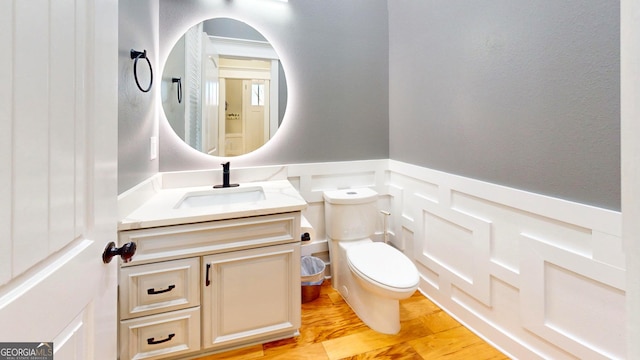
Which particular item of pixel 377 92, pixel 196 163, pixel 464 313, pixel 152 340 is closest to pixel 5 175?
pixel 152 340

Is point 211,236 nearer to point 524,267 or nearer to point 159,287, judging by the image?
point 159,287

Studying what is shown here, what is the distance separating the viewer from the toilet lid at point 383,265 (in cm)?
157

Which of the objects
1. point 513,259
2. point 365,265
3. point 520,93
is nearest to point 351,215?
point 365,265

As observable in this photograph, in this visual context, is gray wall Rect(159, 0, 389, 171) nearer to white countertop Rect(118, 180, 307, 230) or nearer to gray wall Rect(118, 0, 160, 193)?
gray wall Rect(118, 0, 160, 193)

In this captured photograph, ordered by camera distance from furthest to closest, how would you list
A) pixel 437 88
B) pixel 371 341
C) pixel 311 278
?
1. pixel 311 278
2. pixel 437 88
3. pixel 371 341

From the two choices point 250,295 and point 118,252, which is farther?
point 250,295

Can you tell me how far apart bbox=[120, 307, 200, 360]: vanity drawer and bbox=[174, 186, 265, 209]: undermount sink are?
2.09 ft

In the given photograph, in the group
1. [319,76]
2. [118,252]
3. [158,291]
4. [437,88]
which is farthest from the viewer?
[319,76]

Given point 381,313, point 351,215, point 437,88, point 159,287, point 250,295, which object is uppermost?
point 437,88

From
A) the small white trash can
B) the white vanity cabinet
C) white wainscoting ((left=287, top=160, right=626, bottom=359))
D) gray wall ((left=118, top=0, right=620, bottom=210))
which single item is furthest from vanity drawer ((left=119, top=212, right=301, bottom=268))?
white wainscoting ((left=287, top=160, right=626, bottom=359))

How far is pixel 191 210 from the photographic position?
143 centimetres

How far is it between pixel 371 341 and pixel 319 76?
1793 mm

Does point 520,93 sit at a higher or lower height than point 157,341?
higher

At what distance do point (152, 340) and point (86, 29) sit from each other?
131 cm
